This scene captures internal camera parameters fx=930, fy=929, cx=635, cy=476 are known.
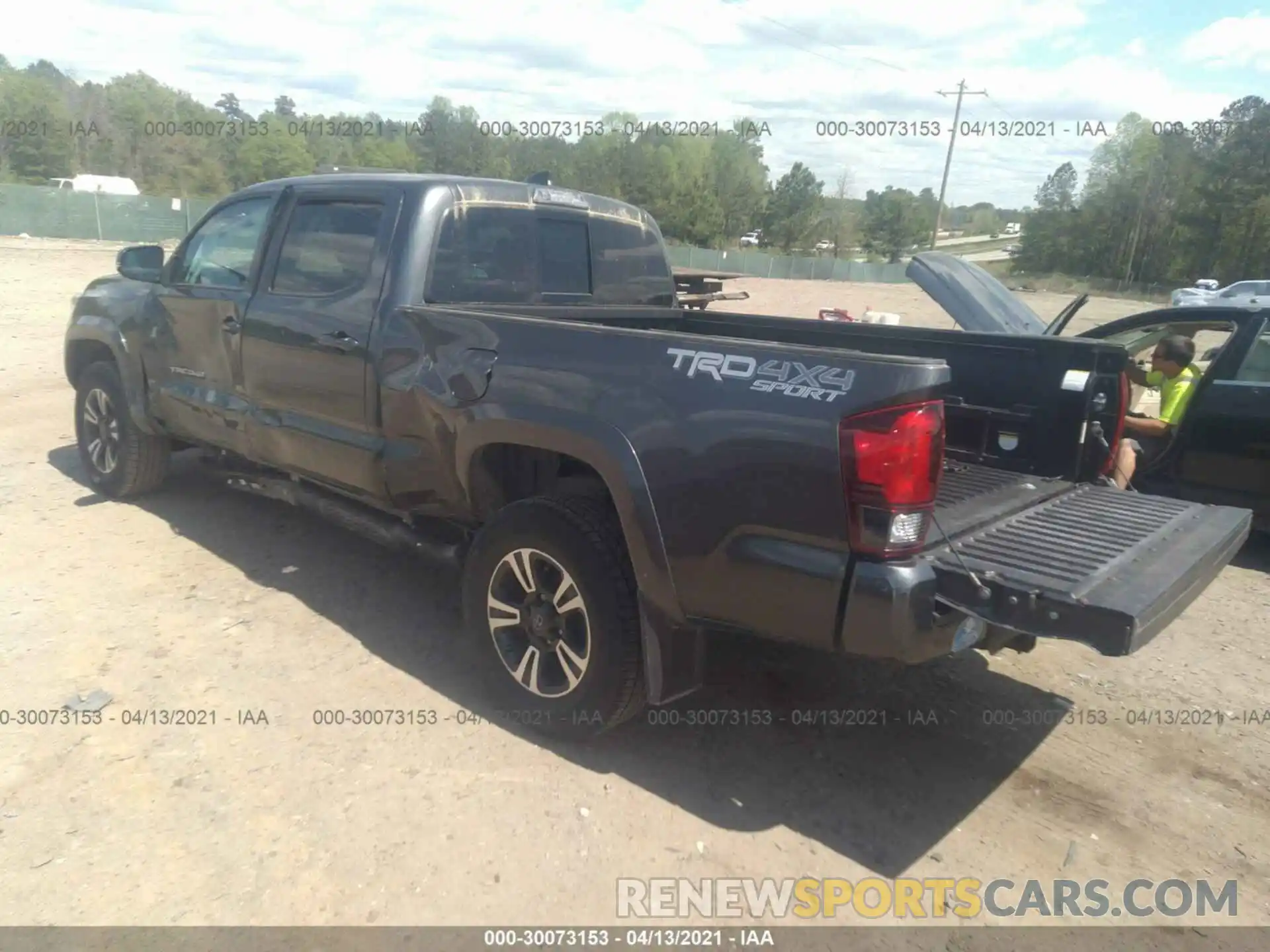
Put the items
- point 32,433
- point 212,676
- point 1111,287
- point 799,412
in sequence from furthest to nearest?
1. point 1111,287
2. point 32,433
3. point 212,676
4. point 799,412

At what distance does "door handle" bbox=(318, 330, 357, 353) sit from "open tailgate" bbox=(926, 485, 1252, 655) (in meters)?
2.55

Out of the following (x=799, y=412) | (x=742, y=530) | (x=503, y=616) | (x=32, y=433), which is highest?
(x=799, y=412)

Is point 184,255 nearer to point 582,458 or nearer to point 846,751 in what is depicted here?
point 582,458

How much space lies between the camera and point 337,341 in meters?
4.05

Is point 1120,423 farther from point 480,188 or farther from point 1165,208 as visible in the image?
point 1165,208

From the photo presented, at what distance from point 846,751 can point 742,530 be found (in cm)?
126

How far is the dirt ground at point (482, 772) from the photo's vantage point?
2777 mm

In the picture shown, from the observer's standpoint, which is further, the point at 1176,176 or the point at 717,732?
the point at 1176,176

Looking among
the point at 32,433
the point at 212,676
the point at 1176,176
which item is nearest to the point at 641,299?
the point at 212,676

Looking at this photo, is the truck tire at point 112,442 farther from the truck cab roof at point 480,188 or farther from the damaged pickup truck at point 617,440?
the truck cab roof at point 480,188

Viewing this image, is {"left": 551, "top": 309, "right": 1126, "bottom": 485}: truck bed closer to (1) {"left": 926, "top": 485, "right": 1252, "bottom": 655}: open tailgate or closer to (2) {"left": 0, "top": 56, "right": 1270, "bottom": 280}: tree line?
(1) {"left": 926, "top": 485, "right": 1252, "bottom": 655}: open tailgate

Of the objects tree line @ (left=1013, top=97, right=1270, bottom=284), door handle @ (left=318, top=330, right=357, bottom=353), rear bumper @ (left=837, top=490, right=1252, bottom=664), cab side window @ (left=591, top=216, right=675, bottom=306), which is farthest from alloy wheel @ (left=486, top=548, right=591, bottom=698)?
tree line @ (left=1013, top=97, right=1270, bottom=284)

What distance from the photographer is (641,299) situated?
508 centimetres

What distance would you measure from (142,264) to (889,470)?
4.71 meters
